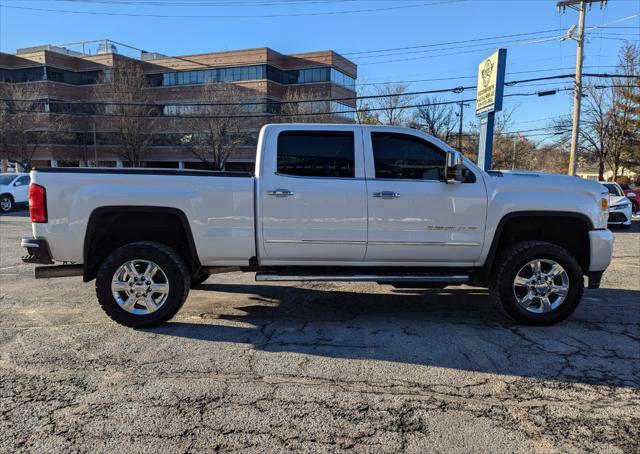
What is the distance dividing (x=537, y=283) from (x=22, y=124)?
150ft

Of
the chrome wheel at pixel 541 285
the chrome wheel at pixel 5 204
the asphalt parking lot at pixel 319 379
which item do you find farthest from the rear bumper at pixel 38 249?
the chrome wheel at pixel 5 204

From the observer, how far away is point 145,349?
4.36 metres

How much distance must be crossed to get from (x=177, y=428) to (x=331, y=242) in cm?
249

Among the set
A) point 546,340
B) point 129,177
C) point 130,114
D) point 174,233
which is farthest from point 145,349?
point 130,114

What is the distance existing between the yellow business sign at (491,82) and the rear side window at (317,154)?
28.1 feet

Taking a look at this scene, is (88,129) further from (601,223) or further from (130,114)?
(601,223)

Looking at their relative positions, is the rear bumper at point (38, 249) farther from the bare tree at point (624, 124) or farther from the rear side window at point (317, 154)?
the bare tree at point (624, 124)

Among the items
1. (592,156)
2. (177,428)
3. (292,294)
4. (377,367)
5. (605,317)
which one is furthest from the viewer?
(592,156)

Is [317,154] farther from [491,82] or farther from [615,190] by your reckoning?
[615,190]

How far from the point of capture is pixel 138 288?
487 centimetres

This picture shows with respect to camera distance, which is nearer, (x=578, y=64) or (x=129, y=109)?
(x=578, y=64)

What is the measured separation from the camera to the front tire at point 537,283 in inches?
197

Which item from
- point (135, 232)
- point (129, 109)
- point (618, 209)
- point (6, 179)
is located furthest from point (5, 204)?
point (129, 109)

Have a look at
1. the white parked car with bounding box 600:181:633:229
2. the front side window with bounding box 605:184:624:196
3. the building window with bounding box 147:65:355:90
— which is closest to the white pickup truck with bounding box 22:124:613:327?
the white parked car with bounding box 600:181:633:229
